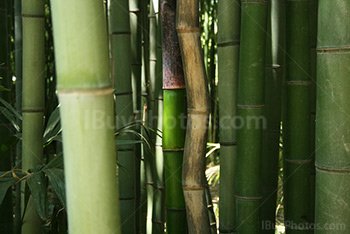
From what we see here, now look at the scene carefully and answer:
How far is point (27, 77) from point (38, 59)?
4cm

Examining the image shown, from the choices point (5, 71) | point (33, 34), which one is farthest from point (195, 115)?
point (5, 71)

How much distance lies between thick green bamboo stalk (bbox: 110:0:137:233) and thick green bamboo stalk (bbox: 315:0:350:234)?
1.96 feet

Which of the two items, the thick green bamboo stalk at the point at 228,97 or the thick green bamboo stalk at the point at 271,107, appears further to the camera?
the thick green bamboo stalk at the point at 271,107

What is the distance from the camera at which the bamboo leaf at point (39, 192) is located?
81 cm

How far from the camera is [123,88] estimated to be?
1.35m

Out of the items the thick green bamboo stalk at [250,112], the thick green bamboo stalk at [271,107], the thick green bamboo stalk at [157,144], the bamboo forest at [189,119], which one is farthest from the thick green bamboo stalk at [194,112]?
the thick green bamboo stalk at [157,144]

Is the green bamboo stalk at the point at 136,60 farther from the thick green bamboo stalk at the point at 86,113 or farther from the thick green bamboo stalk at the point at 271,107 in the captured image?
the thick green bamboo stalk at the point at 86,113

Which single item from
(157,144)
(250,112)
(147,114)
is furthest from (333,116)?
(147,114)

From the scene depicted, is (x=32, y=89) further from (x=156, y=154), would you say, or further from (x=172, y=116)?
(x=156, y=154)

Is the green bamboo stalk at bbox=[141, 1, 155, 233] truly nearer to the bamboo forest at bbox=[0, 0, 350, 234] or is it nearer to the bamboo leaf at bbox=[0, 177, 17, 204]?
the bamboo forest at bbox=[0, 0, 350, 234]

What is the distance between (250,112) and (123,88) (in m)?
0.44

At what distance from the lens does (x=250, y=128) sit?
3.45 feet

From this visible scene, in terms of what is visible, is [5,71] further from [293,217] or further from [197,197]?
[293,217]

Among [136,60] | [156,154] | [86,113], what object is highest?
[136,60]
